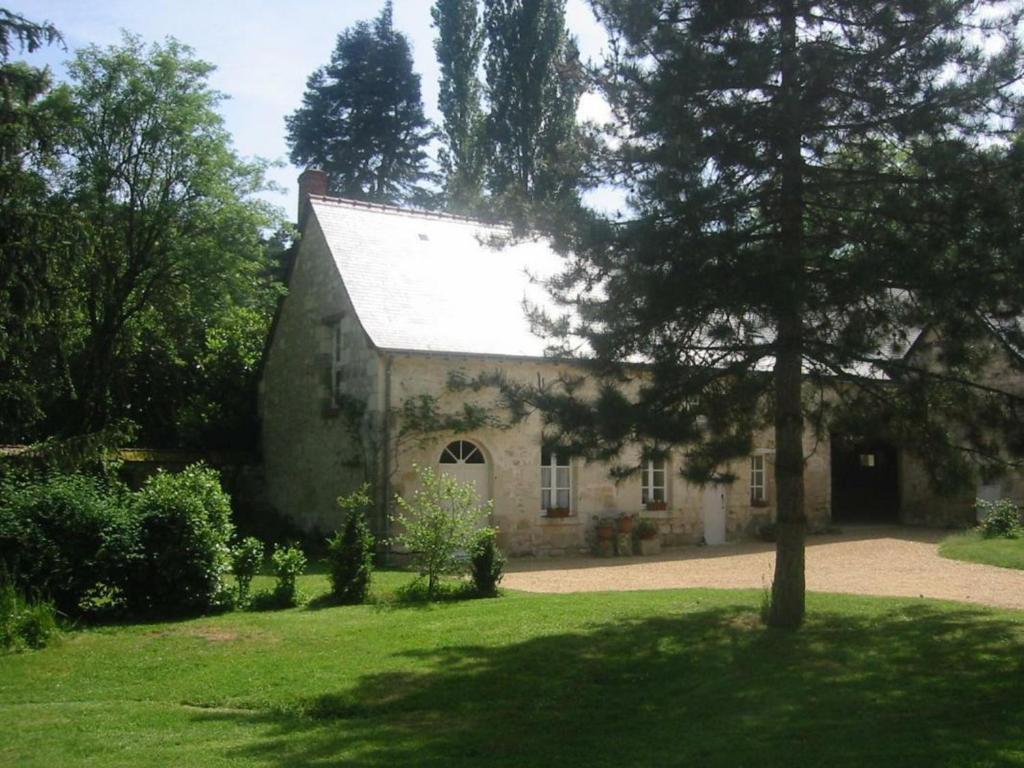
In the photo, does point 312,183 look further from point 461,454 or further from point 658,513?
point 658,513

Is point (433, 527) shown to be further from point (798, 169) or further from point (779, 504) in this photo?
point (798, 169)

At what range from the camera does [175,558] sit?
11.3 m

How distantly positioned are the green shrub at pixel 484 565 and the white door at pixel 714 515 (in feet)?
28.9

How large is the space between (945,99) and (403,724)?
6.60m

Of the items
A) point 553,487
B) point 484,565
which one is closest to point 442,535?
point 484,565

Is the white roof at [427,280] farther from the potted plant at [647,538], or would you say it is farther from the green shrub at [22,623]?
the green shrub at [22,623]

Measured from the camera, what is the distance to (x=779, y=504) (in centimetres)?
977

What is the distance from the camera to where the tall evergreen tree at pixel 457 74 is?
1353 inches

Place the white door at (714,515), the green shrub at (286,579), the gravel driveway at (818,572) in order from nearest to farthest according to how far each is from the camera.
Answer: the green shrub at (286,579)
the gravel driveway at (818,572)
the white door at (714,515)

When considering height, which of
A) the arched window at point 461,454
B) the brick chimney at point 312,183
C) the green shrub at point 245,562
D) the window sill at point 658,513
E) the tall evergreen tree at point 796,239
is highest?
the brick chimney at point 312,183

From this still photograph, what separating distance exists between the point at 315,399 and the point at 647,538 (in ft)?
22.3

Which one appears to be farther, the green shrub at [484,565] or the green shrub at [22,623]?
the green shrub at [484,565]

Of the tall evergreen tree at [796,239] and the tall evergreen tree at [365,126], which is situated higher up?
the tall evergreen tree at [365,126]

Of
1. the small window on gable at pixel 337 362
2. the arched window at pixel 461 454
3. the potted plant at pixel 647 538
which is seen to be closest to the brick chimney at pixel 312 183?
the small window on gable at pixel 337 362
